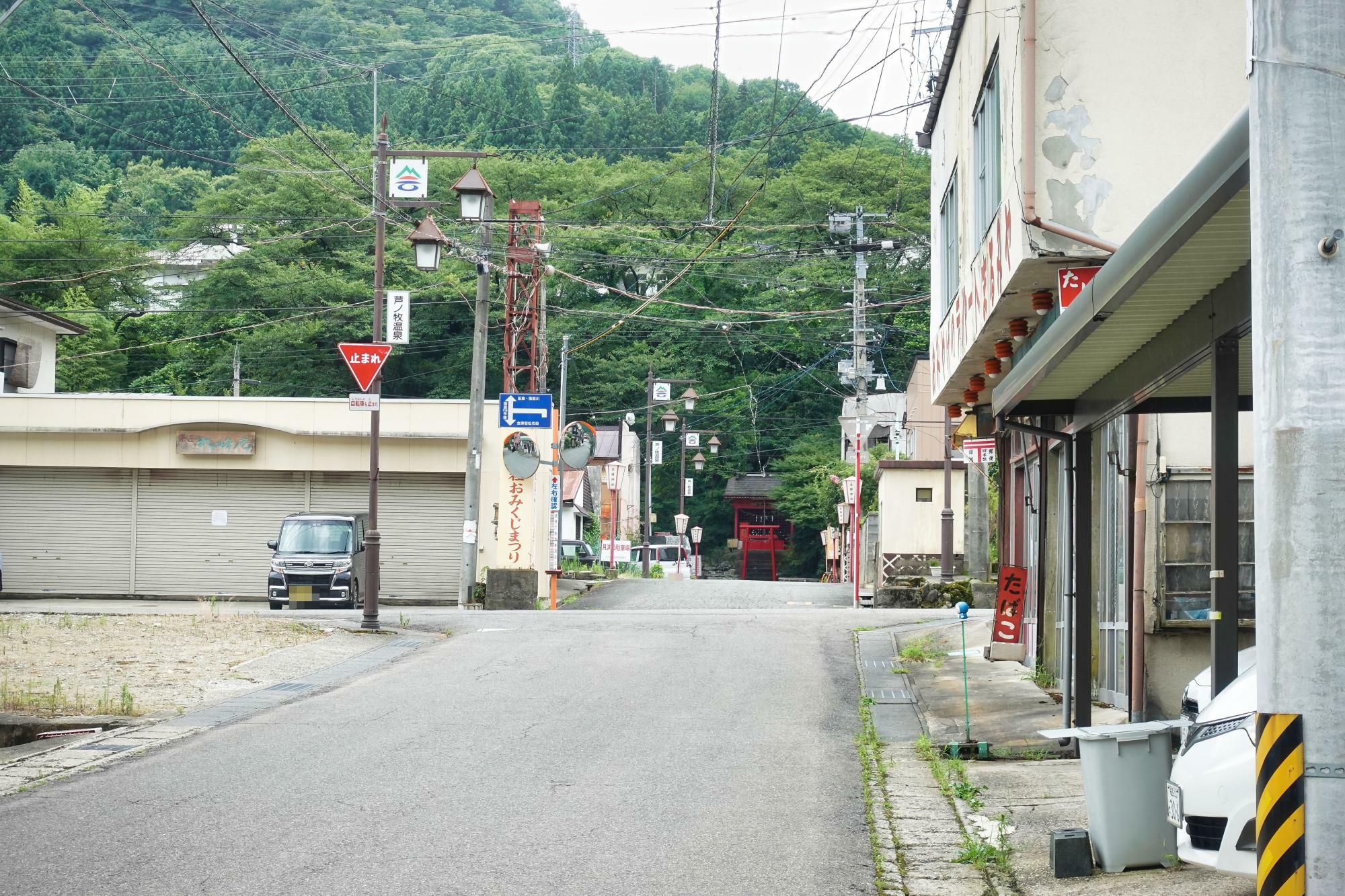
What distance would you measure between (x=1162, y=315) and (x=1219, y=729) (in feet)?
8.25

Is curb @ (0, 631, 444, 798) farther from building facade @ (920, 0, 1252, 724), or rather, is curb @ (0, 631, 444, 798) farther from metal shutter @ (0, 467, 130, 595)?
metal shutter @ (0, 467, 130, 595)

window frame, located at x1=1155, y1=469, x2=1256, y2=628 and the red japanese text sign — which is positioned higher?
the red japanese text sign

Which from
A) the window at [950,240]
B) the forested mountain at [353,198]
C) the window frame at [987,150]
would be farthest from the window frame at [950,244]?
the forested mountain at [353,198]

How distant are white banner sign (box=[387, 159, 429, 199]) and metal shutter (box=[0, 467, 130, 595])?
47.0 ft

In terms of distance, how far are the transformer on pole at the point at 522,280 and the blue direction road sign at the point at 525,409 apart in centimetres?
173

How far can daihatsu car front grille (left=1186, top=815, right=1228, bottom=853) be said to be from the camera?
6.03 meters

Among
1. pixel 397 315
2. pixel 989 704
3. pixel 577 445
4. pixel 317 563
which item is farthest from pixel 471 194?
pixel 989 704

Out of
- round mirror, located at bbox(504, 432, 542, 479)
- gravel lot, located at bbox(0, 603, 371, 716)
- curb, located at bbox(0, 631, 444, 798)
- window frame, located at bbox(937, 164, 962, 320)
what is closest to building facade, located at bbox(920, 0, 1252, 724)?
window frame, located at bbox(937, 164, 962, 320)

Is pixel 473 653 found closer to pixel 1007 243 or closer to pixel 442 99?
pixel 1007 243

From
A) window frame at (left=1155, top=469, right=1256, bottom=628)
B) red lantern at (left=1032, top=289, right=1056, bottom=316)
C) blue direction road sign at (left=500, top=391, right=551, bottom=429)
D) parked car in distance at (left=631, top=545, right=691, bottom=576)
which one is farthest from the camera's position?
parked car in distance at (left=631, top=545, right=691, bottom=576)

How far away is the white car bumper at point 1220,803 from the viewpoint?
19.1 feet

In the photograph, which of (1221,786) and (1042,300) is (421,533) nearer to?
(1042,300)

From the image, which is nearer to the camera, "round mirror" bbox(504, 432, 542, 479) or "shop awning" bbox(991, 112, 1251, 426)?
"shop awning" bbox(991, 112, 1251, 426)

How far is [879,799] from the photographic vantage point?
367 inches
